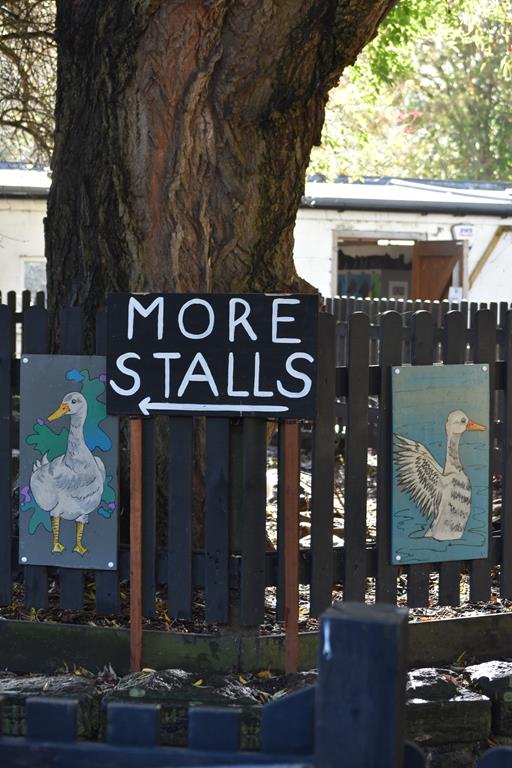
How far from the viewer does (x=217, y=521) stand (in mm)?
4719

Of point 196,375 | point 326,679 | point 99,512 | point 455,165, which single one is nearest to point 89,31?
point 196,375

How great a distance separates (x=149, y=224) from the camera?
544cm

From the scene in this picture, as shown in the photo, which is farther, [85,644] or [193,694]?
[85,644]

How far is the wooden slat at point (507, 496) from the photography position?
521 cm

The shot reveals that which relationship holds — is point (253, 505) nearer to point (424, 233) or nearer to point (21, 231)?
point (21, 231)

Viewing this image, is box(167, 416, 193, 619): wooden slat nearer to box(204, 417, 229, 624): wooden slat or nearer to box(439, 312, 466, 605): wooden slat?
box(204, 417, 229, 624): wooden slat

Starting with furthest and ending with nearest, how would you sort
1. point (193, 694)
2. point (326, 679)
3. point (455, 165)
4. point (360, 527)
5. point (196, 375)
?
point (455, 165)
point (360, 527)
point (196, 375)
point (193, 694)
point (326, 679)

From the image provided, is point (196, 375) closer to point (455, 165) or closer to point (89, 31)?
point (89, 31)

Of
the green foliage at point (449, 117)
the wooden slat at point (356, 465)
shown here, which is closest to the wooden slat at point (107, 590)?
the wooden slat at point (356, 465)

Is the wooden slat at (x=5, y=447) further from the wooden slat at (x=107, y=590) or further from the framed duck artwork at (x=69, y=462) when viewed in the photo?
the wooden slat at (x=107, y=590)

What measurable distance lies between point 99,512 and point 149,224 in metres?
1.42

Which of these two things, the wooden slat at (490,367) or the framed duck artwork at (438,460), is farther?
the wooden slat at (490,367)

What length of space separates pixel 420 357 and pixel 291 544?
3.30 ft

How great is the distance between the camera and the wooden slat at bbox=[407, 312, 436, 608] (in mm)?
4941
